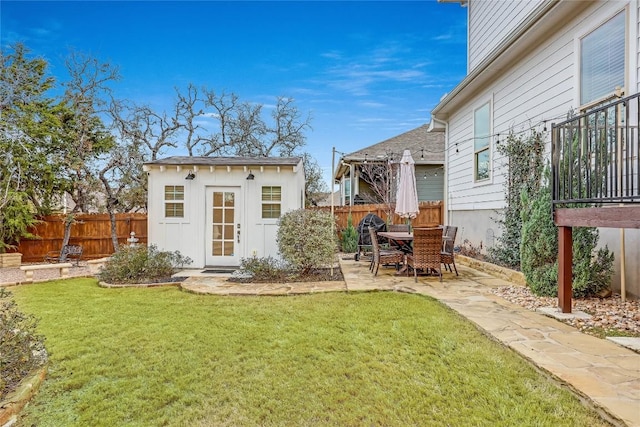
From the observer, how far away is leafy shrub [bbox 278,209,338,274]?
7301mm

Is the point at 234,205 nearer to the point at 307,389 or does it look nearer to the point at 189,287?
the point at 189,287

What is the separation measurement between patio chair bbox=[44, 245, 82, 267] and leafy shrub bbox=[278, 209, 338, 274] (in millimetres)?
7606

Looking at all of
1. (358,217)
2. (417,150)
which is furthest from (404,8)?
(358,217)

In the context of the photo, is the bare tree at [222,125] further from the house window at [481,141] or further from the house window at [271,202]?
the house window at [481,141]

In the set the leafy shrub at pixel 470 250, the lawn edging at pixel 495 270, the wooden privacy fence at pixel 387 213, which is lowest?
the lawn edging at pixel 495 270

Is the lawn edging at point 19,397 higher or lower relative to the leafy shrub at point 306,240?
lower

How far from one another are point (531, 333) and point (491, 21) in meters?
8.85

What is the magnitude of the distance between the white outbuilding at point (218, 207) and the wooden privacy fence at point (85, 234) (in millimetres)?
4309

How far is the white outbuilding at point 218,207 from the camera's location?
29.2 feet

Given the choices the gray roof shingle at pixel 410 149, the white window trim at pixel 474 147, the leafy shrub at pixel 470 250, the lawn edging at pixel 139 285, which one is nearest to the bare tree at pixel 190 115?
the gray roof shingle at pixel 410 149

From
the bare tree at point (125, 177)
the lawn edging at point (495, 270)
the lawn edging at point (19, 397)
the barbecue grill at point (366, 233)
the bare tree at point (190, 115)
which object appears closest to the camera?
the lawn edging at point (19, 397)

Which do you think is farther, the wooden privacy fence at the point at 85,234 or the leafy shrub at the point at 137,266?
the wooden privacy fence at the point at 85,234

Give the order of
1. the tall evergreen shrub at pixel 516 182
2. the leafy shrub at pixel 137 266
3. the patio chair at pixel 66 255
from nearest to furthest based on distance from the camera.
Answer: the tall evergreen shrub at pixel 516 182 < the leafy shrub at pixel 137 266 < the patio chair at pixel 66 255

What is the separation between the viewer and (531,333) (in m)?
3.85
